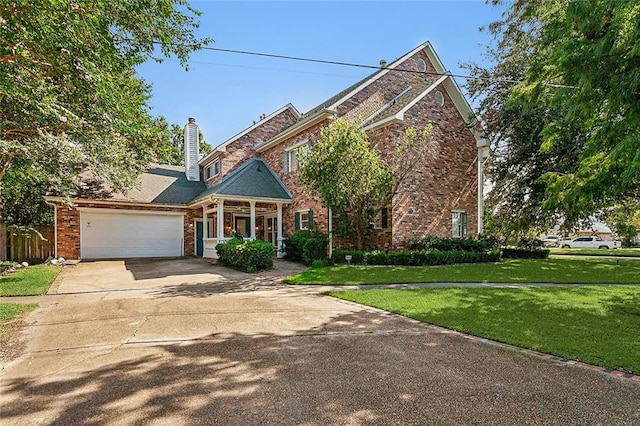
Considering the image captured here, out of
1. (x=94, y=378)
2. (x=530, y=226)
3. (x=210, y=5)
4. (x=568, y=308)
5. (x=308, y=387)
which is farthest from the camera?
(x=530, y=226)

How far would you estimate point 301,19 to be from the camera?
10.5 metres

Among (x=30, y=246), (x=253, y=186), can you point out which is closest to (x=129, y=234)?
(x=30, y=246)

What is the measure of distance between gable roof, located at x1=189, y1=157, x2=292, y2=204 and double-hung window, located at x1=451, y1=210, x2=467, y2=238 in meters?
8.38

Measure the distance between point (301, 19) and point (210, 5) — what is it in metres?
2.81

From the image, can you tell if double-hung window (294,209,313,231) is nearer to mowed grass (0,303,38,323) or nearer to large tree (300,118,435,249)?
large tree (300,118,435,249)

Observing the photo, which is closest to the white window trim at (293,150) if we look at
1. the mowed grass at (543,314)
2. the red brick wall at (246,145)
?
the red brick wall at (246,145)

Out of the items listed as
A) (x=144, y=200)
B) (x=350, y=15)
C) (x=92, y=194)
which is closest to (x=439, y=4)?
(x=350, y=15)

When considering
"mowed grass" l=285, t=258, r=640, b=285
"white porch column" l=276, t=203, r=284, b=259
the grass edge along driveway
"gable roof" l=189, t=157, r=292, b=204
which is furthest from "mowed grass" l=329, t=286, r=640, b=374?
"gable roof" l=189, t=157, r=292, b=204

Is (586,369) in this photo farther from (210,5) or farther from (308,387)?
(210,5)

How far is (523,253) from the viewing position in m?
19.5

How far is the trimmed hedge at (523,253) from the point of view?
19.4 meters

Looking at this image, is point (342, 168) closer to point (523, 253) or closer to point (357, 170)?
point (357, 170)

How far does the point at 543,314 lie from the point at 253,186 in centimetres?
1338

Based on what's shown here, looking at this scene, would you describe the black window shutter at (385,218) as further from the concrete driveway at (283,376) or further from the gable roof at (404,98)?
the concrete driveway at (283,376)
